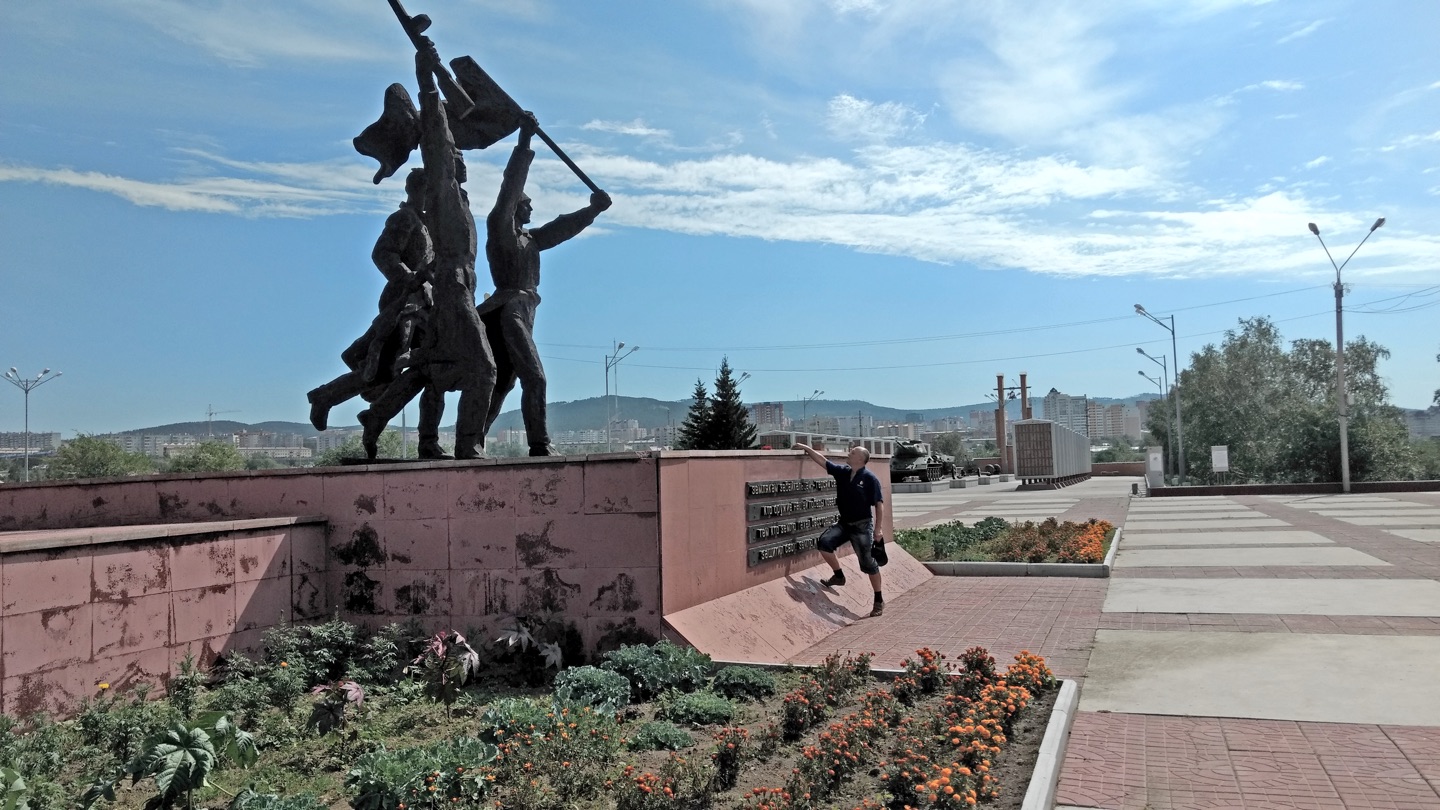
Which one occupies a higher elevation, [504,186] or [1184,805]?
[504,186]

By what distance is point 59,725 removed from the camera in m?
5.12

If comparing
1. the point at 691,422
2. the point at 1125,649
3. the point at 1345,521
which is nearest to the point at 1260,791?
the point at 1125,649

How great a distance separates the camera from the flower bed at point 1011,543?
13.1m

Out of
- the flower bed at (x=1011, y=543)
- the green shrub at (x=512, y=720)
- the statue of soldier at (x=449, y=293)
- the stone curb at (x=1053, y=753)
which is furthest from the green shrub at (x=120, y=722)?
the flower bed at (x=1011, y=543)

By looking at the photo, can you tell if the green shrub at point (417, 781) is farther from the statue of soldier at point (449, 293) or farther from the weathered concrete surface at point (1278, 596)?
the weathered concrete surface at point (1278, 596)

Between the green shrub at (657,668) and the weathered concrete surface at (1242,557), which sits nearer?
the green shrub at (657,668)

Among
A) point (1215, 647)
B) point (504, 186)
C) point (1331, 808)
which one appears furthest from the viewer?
point (504, 186)

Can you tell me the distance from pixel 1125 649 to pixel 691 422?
26.9 m

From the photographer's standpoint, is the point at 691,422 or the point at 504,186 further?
the point at 691,422

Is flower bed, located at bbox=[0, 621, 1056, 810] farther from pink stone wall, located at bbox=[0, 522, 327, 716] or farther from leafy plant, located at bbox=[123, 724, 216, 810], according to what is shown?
pink stone wall, located at bbox=[0, 522, 327, 716]

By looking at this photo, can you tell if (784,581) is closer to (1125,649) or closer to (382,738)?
(1125,649)

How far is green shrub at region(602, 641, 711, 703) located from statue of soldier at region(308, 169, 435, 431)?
13.3 feet

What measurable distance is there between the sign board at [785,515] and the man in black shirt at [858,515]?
0.38 meters

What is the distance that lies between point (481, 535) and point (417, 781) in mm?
3451
